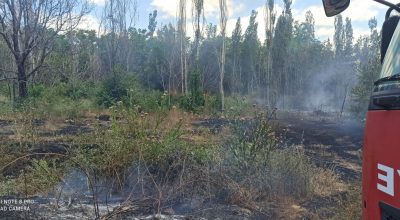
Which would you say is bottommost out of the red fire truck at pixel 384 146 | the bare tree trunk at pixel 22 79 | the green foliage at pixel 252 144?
the green foliage at pixel 252 144

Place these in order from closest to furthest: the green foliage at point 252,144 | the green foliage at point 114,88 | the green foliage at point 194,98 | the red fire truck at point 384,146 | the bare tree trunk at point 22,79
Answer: the red fire truck at point 384,146 → the green foliage at point 252,144 → the bare tree trunk at point 22,79 → the green foliage at point 114,88 → the green foliage at point 194,98

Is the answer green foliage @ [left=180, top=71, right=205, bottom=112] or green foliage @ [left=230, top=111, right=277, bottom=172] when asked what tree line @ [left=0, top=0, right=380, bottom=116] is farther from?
green foliage @ [left=230, top=111, right=277, bottom=172]

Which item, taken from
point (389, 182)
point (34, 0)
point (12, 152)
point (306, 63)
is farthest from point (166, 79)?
point (389, 182)

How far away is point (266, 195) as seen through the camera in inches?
191

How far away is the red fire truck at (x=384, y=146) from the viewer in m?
1.59

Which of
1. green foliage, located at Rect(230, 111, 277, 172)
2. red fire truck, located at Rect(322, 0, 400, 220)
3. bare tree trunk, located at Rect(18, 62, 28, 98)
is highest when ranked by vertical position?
bare tree trunk, located at Rect(18, 62, 28, 98)

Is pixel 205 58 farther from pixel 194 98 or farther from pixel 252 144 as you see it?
pixel 252 144

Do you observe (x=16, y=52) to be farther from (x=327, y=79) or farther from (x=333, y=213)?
(x=327, y=79)

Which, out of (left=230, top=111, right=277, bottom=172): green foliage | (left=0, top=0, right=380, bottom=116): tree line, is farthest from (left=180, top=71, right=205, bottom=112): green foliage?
(left=230, top=111, right=277, bottom=172): green foliage

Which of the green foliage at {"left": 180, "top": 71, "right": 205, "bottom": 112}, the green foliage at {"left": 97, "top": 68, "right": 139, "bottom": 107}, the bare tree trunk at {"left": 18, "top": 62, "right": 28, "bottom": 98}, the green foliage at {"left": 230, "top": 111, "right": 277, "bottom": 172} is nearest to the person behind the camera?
the green foliage at {"left": 230, "top": 111, "right": 277, "bottom": 172}

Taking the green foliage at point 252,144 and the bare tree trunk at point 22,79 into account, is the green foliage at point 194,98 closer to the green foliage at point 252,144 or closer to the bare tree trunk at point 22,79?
the bare tree trunk at point 22,79

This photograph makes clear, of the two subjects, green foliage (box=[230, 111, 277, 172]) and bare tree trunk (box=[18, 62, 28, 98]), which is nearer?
green foliage (box=[230, 111, 277, 172])

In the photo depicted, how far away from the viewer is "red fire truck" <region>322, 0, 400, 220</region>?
159 cm

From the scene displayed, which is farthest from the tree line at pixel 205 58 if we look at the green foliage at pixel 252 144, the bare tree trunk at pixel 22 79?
the green foliage at pixel 252 144
